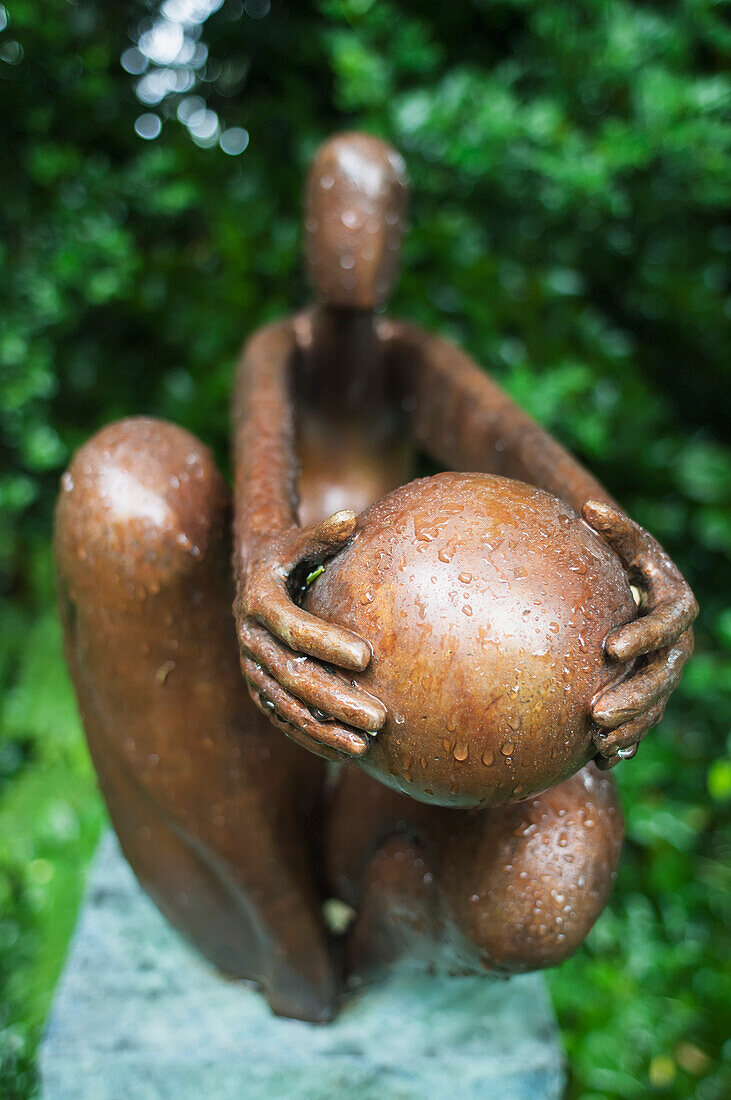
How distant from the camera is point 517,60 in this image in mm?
1865

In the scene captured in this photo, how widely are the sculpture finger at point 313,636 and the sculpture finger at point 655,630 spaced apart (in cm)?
19

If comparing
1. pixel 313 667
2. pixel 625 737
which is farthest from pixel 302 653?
pixel 625 737

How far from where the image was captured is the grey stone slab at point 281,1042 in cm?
100

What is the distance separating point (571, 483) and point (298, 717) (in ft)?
1.36

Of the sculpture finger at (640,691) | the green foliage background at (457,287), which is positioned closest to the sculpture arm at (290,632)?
the sculpture finger at (640,691)

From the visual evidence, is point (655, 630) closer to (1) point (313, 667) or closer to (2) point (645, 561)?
(2) point (645, 561)

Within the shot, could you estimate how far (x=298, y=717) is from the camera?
645 mm

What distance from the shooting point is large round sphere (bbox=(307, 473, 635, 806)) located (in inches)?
24.2

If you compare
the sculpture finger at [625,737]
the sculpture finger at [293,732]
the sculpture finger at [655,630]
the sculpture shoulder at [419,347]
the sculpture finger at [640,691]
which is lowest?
the sculpture finger at [293,732]

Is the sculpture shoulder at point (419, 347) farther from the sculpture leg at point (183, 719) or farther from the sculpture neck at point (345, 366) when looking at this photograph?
the sculpture leg at point (183, 719)

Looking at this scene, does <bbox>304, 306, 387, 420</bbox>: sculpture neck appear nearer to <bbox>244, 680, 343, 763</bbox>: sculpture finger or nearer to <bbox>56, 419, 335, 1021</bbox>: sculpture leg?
<bbox>56, 419, 335, 1021</bbox>: sculpture leg

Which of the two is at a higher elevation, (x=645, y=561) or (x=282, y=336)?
(x=645, y=561)

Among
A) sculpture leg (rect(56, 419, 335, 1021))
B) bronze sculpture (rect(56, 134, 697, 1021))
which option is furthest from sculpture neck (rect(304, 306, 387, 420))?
sculpture leg (rect(56, 419, 335, 1021))

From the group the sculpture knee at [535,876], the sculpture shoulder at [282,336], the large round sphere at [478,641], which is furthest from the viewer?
the sculpture shoulder at [282,336]
